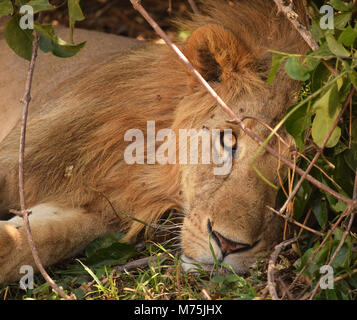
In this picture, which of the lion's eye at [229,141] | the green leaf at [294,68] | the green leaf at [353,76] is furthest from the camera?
the lion's eye at [229,141]

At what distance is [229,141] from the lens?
3.05 meters

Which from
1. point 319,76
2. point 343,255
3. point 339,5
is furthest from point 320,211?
point 339,5

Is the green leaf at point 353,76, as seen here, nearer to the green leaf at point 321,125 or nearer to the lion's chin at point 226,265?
the green leaf at point 321,125

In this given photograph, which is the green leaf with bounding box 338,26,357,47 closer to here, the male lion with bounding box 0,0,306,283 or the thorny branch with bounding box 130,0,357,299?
the thorny branch with bounding box 130,0,357,299

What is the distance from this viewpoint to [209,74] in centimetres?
329

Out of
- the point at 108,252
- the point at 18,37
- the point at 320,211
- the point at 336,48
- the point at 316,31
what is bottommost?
the point at 108,252

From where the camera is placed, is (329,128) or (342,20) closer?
(329,128)

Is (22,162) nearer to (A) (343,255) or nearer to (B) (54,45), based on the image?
(B) (54,45)

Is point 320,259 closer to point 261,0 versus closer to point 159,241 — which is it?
point 159,241

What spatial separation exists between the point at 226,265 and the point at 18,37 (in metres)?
1.46

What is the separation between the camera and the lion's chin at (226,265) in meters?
2.81

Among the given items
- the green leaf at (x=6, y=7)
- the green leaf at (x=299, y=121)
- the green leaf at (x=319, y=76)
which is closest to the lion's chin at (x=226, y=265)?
the green leaf at (x=299, y=121)

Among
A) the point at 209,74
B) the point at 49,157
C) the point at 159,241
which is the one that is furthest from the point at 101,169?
the point at 209,74

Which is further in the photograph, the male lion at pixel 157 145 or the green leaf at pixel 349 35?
the male lion at pixel 157 145
